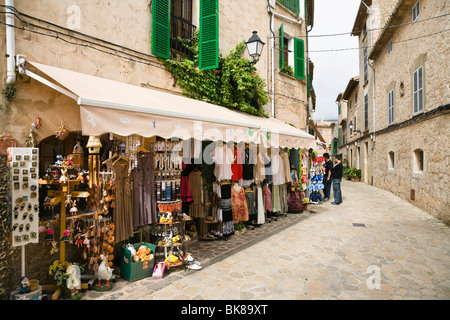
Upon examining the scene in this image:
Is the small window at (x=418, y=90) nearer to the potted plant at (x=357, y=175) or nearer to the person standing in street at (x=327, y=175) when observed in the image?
the person standing in street at (x=327, y=175)

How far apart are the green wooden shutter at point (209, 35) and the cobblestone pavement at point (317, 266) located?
4.43m

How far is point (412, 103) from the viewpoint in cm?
1034

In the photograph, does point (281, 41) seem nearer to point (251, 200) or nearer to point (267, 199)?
point (267, 199)

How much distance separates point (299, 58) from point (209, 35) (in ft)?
18.7

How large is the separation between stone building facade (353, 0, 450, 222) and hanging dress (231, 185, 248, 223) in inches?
241

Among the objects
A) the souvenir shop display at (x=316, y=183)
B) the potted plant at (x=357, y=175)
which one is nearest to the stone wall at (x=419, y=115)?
the souvenir shop display at (x=316, y=183)

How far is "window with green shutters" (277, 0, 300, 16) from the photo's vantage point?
1066 cm

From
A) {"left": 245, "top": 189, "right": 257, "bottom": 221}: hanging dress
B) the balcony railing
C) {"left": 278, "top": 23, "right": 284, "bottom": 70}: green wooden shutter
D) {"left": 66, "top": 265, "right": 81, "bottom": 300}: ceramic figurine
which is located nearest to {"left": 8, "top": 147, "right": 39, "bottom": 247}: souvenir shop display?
{"left": 66, "top": 265, "right": 81, "bottom": 300}: ceramic figurine

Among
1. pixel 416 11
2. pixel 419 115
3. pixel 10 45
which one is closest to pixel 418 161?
pixel 419 115

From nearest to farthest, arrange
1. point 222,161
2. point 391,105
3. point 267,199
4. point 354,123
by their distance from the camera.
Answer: point 222,161 < point 267,199 < point 391,105 < point 354,123

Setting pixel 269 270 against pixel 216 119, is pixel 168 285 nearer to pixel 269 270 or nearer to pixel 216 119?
pixel 269 270

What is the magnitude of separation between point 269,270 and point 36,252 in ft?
12.2
